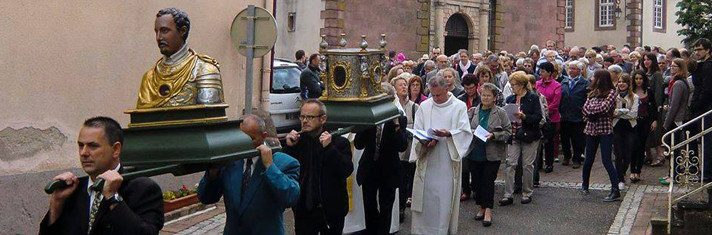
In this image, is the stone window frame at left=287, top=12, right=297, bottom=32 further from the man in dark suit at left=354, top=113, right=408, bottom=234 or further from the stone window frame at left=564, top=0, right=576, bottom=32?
→ the man in dark suit at left=354, top=113, right=408, bottom=234

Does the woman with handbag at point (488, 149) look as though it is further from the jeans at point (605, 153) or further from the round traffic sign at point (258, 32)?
the round traffic sign at point (258, 32)

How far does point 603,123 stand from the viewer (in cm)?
1135

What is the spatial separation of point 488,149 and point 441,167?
1008 mm

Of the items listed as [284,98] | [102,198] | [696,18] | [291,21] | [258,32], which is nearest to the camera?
[102,198]

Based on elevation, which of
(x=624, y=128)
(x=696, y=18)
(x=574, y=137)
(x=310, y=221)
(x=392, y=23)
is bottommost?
(x=310, y=221)

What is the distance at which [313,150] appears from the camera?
6801mm

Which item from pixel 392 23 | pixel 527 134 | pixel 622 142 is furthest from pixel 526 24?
pixel 527 134

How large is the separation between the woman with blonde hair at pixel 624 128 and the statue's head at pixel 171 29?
324 inches

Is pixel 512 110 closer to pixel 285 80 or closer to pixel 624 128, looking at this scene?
pixel 624 128

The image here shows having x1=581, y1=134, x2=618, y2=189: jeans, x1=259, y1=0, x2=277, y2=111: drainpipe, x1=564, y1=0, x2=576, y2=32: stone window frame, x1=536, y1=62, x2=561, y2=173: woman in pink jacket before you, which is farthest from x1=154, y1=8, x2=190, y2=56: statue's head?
x1=564, y1=0, x2=576, y2=32: stone window frame

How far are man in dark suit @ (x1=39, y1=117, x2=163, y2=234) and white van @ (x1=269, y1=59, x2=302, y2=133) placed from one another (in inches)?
469

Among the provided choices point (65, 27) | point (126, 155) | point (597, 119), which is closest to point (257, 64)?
point (65, 27)

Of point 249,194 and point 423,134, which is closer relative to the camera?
point 249,194

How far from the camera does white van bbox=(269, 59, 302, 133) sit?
1598 centimetres
